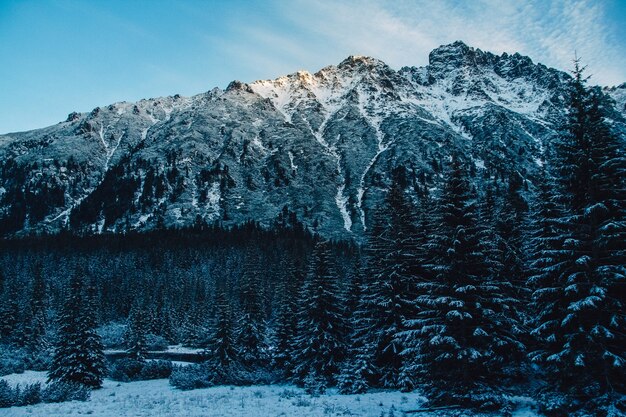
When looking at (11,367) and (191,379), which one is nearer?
(191,379)

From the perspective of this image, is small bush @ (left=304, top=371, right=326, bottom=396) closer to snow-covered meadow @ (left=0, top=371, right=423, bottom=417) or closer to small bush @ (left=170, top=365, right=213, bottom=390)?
snow-covered meadow @ (left=0, top=371, right=423, bottom=417)

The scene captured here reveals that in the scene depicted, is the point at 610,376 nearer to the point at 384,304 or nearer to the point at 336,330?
the point at 384,304

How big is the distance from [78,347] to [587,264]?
36.5 m

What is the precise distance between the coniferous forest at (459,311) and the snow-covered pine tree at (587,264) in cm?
6

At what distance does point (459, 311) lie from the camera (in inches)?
849

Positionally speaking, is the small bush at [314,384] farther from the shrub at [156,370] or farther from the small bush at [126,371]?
the small bush at [126,371]

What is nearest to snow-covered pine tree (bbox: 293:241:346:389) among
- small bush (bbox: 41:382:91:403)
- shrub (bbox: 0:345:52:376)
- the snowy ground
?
the snowy ground

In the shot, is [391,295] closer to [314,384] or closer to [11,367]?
[314,384]

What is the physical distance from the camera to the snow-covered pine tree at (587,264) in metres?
17.7

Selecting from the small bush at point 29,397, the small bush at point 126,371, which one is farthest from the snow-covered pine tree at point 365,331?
the small bush at point 126,371

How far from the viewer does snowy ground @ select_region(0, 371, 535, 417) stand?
21953 millimetres

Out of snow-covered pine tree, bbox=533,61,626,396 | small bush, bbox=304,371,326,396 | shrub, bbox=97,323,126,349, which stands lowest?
shrub, bbox=97,323,126,349

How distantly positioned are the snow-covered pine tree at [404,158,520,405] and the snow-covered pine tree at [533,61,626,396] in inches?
96.4

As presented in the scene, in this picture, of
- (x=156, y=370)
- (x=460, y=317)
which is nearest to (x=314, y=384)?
(x=460, y=317)
